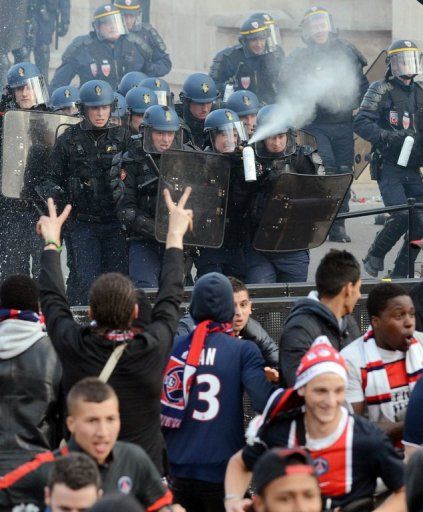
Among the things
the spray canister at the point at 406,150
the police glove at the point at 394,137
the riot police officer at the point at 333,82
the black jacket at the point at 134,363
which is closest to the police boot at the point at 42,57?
the riot police officer at the point at 333,82

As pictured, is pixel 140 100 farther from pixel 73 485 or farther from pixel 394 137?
pixel 73 485

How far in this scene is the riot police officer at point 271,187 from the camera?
10.8 metres

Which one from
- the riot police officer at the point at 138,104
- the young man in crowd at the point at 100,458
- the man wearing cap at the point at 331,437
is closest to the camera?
the young man in crowd at the point at 100,458

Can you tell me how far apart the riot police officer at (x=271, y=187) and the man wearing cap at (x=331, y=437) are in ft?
16.8

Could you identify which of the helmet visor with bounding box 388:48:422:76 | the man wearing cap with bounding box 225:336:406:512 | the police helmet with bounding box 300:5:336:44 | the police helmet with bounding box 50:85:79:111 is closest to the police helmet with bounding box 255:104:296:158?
the police helmet with bounding box 50:85:79:111

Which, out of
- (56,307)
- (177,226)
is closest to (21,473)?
(56,307)

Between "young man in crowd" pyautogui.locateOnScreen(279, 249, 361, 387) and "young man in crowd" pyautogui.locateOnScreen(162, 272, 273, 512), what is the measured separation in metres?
0.15

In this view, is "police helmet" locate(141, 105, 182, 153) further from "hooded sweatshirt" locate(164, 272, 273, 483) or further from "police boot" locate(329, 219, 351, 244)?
"hooded sweatshirt" locate(164, 272, 273, 483)

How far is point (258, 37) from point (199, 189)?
584 centimetres

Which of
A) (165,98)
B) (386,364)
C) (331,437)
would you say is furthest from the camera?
(165,98)

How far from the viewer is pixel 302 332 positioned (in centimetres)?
641

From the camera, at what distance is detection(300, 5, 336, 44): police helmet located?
16484mm

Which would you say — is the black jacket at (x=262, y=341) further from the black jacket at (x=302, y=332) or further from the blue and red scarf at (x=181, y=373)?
the black jacket at (x=302, y=332)

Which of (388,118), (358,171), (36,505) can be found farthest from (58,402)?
(358,171)
